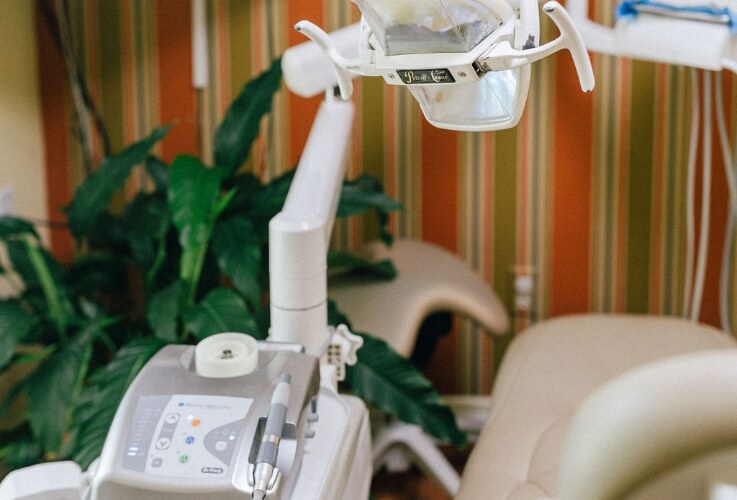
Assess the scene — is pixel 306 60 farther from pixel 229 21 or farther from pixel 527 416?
pixel 229 21

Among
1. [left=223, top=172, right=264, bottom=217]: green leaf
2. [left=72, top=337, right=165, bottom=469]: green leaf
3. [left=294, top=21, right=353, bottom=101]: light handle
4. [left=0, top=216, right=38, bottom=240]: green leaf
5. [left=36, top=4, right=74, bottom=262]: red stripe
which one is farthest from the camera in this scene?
[left=36, top=4, right=74, bottom=262]: red stripe

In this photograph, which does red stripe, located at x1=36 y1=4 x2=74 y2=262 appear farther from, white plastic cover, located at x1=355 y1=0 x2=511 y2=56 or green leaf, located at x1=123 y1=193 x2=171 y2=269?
white plastic cover, located at x1=355 y1=0 x2=511 y2=56

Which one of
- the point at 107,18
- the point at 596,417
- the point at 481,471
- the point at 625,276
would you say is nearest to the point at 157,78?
the point at 107,18

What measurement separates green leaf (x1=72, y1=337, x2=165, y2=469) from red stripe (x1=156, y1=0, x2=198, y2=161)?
89 centimetres

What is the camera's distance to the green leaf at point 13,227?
1.92 meters

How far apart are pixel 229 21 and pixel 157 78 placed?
0.26 m

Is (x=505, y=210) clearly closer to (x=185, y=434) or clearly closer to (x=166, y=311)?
(x=166, y=311)

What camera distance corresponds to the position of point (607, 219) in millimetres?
2342

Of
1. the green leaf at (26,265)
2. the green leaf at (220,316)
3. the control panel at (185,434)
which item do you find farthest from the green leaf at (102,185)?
the control panel at (185,434)

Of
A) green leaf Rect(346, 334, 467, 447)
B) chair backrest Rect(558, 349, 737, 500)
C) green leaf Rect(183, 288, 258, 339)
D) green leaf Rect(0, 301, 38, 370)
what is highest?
chair backrest Rect(558, 349, 737, 500)

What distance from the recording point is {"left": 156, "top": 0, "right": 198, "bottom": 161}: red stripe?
2426 millimetres

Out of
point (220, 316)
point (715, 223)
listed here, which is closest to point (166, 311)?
point (220, 316)

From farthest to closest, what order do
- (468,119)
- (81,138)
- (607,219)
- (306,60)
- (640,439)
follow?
1. (81,138)
2. (607,219)
3. (306,60)
4. (468,119)
5. (640,439)

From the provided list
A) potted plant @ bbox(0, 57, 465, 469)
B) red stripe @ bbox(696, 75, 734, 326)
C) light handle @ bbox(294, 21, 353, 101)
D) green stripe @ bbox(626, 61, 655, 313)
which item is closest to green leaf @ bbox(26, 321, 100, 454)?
potted plant @ bbox(0, 57, 465, 469)
